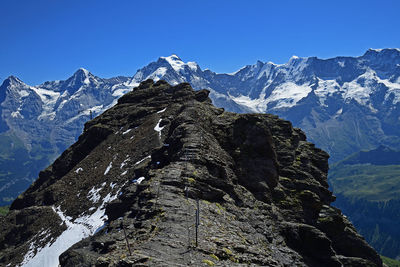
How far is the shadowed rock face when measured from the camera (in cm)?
2700

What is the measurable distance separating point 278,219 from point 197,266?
1920cm

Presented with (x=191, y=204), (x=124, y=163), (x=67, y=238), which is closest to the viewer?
(x=191, y=204)

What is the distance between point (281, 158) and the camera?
5412 cm

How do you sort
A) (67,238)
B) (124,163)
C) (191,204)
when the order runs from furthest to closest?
(124,163), (67,238), (191,204)

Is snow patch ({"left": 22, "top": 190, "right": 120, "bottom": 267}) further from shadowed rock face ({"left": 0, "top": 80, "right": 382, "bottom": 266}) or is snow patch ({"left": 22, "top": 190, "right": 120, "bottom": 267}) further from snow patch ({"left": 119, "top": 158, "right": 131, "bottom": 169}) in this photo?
snow patch ({"left": 119, "top": 158, "right": 131, "bottom": 169})

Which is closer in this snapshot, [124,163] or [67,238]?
[67,238]

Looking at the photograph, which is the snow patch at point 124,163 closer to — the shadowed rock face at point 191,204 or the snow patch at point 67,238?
the shadowed rock face at point 191,204

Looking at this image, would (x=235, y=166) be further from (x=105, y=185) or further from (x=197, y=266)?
(x=105, y=185)

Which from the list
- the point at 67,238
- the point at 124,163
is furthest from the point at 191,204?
the point at 124,163

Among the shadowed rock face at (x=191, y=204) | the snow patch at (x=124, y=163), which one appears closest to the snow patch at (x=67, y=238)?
the shadowed rock face at (x=191, y=204)

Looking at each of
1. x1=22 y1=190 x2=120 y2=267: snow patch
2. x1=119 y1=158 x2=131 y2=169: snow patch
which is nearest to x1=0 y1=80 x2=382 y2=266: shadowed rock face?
x1=22 y1=190 x2=120 y2=267: snow patch

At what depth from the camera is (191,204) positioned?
104ft

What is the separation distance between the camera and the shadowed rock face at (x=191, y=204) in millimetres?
27000

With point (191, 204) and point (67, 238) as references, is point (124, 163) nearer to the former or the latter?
point (67, 238)
